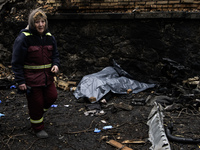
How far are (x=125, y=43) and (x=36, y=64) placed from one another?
3183 mm

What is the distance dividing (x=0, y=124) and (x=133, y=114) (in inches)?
100

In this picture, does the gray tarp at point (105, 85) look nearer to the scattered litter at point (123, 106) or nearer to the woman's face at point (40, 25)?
the scattered litter at point (123, 106)

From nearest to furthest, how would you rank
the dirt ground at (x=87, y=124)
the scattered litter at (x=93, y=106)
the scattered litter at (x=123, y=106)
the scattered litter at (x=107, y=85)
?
1. the dirt ground at (x=87, y=124)
2. the scattered litter at (x=123, y=106)
3. the scattered litter at (x=93, y=106)
4. the scattered litter at (x=107, y=85)

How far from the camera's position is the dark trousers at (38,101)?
3090 millimetres

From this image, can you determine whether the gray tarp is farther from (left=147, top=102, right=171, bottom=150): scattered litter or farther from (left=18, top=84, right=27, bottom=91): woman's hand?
(left=18, top=84, right=27, bottom=91): woman's hand

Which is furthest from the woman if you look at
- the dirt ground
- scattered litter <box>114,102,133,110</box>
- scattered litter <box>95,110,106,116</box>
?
scattered litter <box>114,102,133,110</box>

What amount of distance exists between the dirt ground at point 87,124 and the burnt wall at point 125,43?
104 cm

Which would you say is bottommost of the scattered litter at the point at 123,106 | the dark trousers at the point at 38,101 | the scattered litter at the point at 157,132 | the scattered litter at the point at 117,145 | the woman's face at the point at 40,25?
the scattered litter at the point at 117,145

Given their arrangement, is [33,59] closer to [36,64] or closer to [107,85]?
[36,64]

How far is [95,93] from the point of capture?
4867 mm

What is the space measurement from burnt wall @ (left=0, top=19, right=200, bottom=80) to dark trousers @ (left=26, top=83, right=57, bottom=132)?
9.50 ft

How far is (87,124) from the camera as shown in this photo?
3811 millimetres

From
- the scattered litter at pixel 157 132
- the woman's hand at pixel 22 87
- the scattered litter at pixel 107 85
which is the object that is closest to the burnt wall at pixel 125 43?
the scattered litter at pixel 107 85

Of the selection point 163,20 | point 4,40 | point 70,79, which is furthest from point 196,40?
point 4,40
